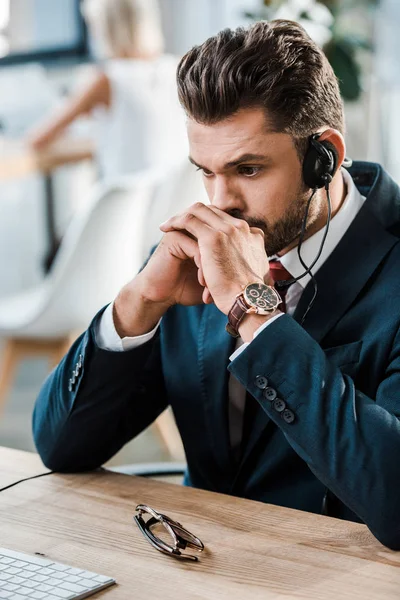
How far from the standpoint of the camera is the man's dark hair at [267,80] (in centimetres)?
141

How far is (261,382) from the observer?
1235mm

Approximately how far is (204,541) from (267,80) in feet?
2.20

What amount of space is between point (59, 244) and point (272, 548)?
13.1 feet

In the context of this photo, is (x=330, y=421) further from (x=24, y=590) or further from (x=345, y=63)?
(x=345, y=63)

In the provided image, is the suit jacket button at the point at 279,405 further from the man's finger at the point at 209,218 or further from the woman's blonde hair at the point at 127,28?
the woman's blonde hair at the point at 127,28

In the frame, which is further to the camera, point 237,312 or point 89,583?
point 237,312

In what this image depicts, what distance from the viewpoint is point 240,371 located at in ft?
4.07

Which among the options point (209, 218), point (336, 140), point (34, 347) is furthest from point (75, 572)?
point (34, 347)

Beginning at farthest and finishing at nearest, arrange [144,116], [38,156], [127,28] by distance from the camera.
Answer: [38,156]
[127,28]
[144,116]

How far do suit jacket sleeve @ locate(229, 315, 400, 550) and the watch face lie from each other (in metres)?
0.03

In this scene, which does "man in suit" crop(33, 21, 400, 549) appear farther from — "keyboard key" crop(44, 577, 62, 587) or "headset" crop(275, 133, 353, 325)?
"keyboard key" crop(44, 577, 62, 587)

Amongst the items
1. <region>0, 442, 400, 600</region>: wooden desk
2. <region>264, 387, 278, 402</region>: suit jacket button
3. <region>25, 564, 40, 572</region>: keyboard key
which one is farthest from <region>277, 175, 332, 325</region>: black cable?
<region>25, 564, 40, 572</region>: keyboard key

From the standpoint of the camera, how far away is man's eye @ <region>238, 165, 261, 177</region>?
1435 mm

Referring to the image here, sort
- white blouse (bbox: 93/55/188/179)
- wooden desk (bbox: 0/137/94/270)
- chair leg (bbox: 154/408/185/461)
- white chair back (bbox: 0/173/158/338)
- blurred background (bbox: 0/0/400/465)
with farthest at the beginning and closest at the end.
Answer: wooden desk (bbox: 0/137/94/270), white blouse (bbox: 93/55/188/179), chair leg (bbox: 154/408/185/461), blurred background (bbox: 0/0/400/465), white chair back (bbox: 0/173/158/338)
